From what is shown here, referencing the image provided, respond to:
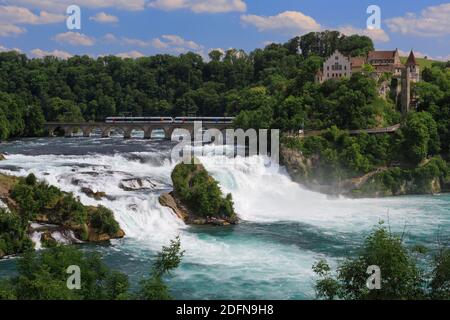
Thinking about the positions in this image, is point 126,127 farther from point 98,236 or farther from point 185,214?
point 98,236

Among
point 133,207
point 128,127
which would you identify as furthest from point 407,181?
point 128,127

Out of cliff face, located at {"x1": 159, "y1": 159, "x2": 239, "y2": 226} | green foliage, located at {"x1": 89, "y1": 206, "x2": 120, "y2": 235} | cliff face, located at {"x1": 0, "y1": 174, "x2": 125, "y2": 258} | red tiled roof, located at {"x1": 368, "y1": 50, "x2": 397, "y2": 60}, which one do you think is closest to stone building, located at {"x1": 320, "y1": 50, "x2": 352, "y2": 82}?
red tiled roof, located at {"x1": 368, "y1": 50, "x2": 397, "y2": 60}

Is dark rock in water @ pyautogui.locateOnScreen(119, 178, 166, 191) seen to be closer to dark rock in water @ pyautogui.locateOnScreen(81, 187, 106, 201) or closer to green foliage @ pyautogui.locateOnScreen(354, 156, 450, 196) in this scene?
dark rock in water @ pyautogui.locateOnScreen(81, 187, 106, 201)

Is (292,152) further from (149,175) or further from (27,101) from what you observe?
(27,101)

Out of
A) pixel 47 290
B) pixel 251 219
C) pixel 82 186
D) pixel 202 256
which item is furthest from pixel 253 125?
pixel 47 290

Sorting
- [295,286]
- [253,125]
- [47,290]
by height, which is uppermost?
[253,125]
